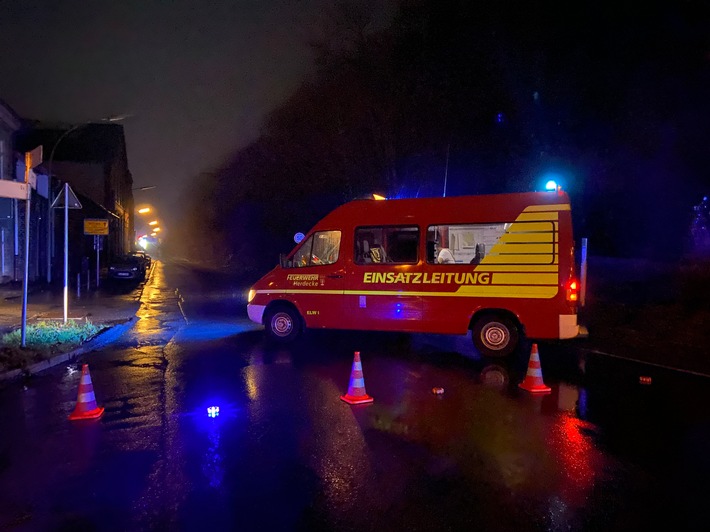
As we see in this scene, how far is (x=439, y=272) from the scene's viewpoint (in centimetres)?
1008

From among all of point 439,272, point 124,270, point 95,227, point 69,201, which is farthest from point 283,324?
point 124,270

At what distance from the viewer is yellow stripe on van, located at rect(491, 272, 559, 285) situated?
940cm

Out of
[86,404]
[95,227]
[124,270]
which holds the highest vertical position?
[95,227]

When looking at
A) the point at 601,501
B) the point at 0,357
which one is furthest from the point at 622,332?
the point at 0,357

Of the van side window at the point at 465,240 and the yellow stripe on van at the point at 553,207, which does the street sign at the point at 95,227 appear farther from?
the yellow stripe on van at the point at 553,207

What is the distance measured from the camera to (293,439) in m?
5.81

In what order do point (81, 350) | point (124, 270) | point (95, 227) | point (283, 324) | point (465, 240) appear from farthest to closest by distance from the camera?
point (124, 270)
point (95, 227)
point (283, 324)
point (81, 350)
point (465, 240)

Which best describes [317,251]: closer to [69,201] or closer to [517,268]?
[517,268]

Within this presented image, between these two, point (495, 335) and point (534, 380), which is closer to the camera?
point (534, 380)

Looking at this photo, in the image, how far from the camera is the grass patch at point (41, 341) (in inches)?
362

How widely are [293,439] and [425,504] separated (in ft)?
6.20

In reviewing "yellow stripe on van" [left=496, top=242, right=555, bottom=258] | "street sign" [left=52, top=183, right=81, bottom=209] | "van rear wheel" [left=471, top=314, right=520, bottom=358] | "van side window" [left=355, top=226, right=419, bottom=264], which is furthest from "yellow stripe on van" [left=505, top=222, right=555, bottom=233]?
"street sign" [left=52, top=183, right=81, bottom=209]

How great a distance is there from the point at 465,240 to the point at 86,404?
21.3ft

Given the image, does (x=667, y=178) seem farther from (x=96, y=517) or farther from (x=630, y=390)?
(x=96, y=517)
